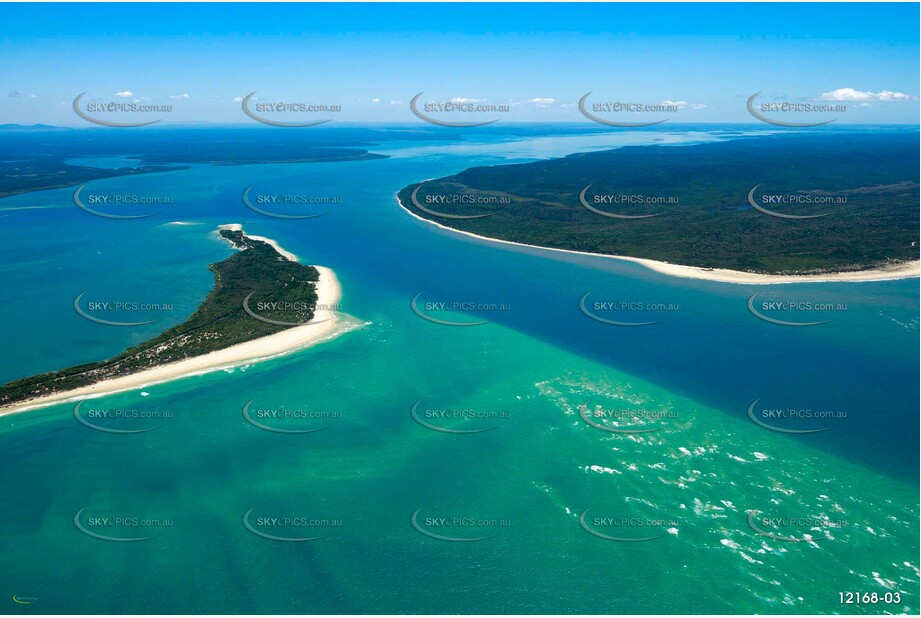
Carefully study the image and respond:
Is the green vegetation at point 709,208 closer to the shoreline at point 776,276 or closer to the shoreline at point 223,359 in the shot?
the shoreline at point 776,276

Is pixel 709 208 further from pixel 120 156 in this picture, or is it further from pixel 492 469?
pixel 120 156

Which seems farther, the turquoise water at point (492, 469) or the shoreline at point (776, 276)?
the shoreline at point (776, 276)

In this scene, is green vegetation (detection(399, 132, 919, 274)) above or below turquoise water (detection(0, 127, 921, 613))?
above

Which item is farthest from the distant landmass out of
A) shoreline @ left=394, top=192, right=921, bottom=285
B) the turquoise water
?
shoreline @ left=394, top=192, right=921, bottom=285

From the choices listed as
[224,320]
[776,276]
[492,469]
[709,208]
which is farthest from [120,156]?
[492,469]

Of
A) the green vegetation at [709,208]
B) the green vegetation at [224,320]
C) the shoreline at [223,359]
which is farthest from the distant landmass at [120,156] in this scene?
the shoreline at [223,359]

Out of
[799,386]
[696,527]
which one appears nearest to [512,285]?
[799,386]

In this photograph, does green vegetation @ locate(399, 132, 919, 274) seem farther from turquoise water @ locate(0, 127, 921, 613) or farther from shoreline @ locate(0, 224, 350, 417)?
shoreline @ locate(0, 224, 350, 417)
